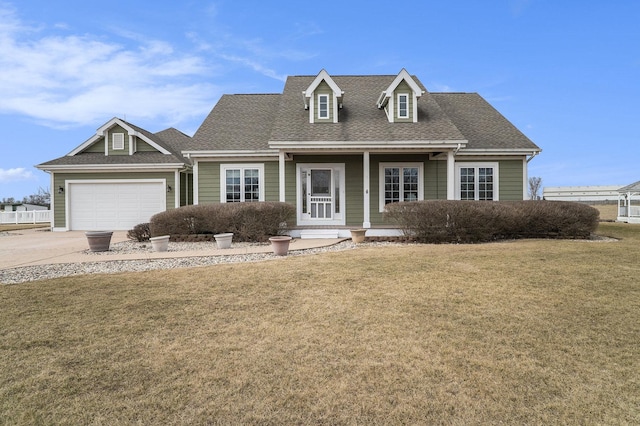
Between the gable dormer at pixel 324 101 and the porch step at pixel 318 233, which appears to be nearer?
the porch step at pixel 318 233

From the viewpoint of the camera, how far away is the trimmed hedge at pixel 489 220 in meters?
10.6

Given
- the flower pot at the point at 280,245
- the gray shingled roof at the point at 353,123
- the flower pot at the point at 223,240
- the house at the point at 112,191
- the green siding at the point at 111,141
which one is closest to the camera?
the flower pot at the point at 280,245

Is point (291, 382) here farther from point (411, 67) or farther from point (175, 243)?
point (411, 67)

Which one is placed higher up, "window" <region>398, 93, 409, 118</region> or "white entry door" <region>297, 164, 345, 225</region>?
"window" <region>398, 93, 409, 118</region>

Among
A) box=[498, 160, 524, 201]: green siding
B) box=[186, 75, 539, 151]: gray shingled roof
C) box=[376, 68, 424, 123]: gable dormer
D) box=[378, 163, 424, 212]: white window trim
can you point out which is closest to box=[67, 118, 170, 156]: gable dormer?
box=[186, 75, 539, 151]: gray shingled roof

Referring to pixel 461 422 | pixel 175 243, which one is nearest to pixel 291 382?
pixel 461 422

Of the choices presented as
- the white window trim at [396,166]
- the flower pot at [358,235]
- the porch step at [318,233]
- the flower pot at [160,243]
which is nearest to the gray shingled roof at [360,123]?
the white window trim at [396,166]

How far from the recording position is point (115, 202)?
16734 mm

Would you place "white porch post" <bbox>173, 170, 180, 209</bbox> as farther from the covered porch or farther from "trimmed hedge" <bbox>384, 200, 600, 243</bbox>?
the covered porch

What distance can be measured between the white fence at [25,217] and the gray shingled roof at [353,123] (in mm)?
18958

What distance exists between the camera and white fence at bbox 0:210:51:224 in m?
25.6

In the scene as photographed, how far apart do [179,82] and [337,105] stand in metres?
7.90

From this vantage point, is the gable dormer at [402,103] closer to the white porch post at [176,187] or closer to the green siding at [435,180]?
the green siding at [435,180]

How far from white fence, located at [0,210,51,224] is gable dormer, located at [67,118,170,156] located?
12372mm
